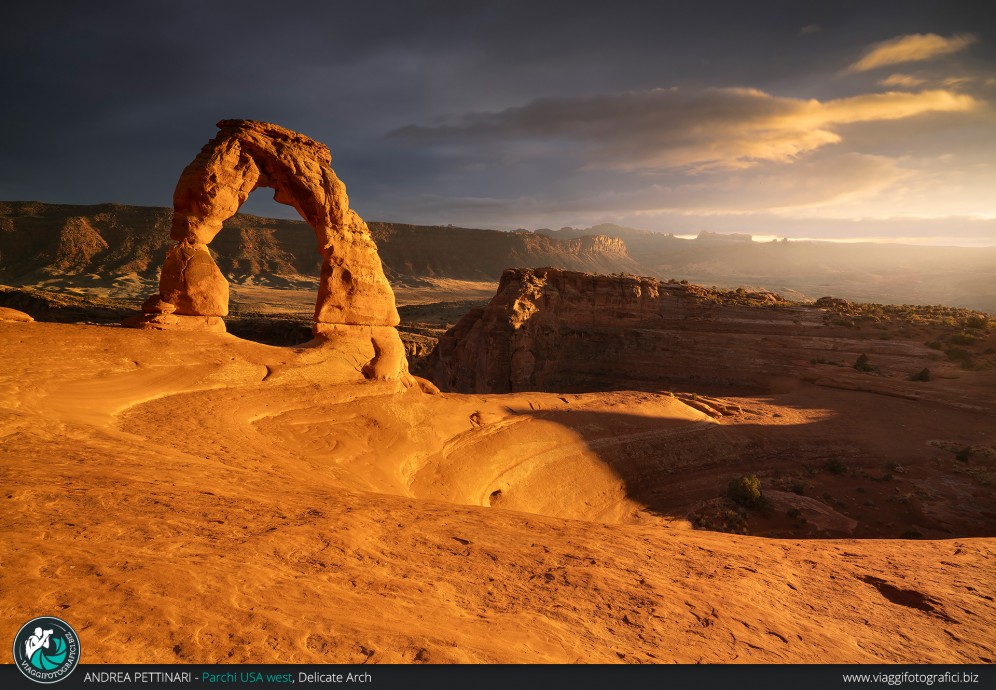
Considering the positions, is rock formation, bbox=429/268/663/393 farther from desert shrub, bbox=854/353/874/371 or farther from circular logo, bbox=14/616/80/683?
circular logo, bbox=14/616/80/683

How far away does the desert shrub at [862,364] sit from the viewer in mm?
26078

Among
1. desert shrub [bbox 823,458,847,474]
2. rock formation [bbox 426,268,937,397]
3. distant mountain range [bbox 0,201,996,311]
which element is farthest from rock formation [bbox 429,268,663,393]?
distant mountain range [bbox 0,201,996,311]

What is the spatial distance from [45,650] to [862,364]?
32.6m

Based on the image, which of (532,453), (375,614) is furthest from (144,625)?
(532,453)

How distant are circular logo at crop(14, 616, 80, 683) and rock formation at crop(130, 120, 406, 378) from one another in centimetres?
996

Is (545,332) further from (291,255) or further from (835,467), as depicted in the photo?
(291,255)

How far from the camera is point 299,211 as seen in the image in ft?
44.9

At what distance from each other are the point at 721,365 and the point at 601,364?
6759 millimetres

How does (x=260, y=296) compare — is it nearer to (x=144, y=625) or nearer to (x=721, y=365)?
(x=721, y=365)

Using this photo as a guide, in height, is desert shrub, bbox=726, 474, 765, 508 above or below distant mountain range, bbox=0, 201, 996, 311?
below

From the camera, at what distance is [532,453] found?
43.2 feet

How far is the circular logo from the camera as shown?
2.72 m

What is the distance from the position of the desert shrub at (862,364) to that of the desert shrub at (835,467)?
43.2ft

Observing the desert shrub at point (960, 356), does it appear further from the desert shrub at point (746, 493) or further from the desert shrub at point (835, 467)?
the desert shrub at point (746, 493)
